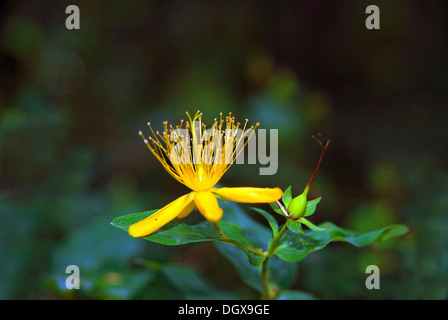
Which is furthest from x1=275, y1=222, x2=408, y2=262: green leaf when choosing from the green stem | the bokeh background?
the bokeh background

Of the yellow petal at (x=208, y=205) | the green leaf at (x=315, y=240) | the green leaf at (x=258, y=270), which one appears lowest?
the green leaf at (x=258, y=270)

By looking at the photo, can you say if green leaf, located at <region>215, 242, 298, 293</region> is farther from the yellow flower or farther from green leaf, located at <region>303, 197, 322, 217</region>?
green leaf, located at <region>303, 197, 322, 217</region>

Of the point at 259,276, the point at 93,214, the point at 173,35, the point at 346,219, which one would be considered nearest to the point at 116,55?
the point at 173,35

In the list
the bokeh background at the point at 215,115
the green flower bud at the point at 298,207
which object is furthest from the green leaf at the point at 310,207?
the bokeh background at the point at 215,115

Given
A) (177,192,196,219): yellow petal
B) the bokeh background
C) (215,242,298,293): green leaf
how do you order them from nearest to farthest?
1. (177,192,196,219): yellow petal
2. (215,242,298,293): green leaf
3. the bokeh background

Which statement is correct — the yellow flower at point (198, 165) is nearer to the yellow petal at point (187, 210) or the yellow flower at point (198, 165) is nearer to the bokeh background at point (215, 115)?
the yellow petal at point (187, 210)

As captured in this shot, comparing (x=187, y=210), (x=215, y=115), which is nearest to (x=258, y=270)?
(x=187, y=210)
